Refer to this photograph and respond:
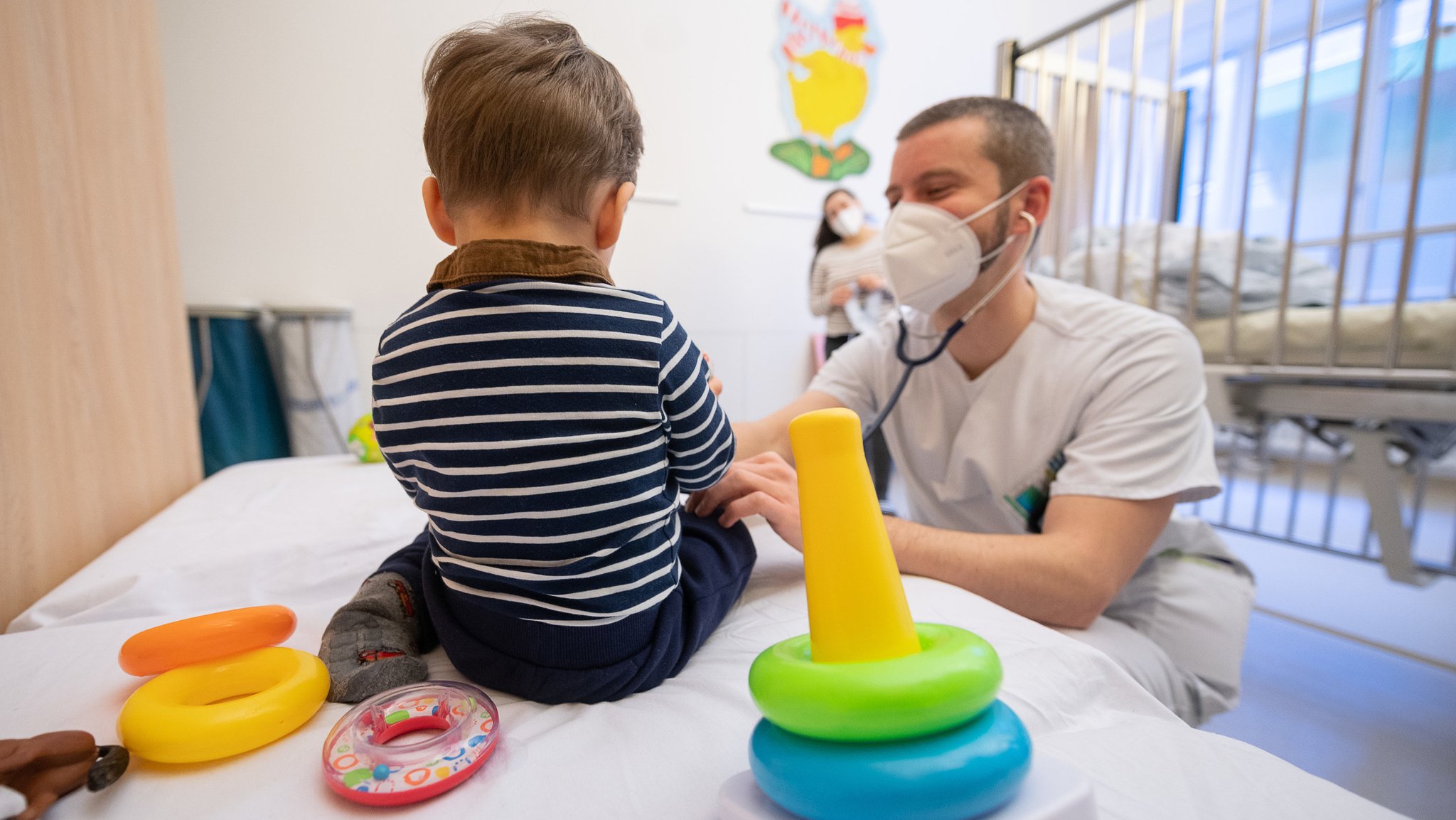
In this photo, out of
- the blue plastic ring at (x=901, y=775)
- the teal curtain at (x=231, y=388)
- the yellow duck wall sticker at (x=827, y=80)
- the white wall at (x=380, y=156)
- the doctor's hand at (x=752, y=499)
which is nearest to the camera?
the blue plastic ring at (x=901, y=775)

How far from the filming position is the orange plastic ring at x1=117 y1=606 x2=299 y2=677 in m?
0.55

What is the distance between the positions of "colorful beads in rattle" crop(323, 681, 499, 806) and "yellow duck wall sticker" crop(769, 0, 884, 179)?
2.55 metres

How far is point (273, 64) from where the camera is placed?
1963mm

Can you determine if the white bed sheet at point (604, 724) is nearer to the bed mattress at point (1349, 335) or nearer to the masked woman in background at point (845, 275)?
the bed mattress at point (1349, 335)

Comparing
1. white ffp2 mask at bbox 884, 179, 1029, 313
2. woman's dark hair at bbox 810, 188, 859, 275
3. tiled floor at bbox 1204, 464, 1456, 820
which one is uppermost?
woman's dark hair at bbox 810, 188, 859, 275

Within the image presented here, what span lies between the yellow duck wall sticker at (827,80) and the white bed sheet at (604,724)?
7.65 feet

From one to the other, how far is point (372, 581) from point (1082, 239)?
203cm

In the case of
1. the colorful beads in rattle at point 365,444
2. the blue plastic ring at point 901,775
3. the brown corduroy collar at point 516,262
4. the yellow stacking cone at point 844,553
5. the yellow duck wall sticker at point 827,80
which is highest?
the yellow duck wall sticker at point 827,80

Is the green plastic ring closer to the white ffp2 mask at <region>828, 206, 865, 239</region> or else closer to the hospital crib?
the hospital crib

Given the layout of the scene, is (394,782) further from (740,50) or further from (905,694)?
(740,50)

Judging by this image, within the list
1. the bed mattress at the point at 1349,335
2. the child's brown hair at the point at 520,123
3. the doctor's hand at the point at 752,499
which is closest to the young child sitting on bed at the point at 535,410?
the child's brown hair at the point at 520,123

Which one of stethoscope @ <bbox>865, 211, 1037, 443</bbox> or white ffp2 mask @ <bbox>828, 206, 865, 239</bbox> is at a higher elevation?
white ffp2 mask @ <bbox>828, 206, 865, 239</bbox>

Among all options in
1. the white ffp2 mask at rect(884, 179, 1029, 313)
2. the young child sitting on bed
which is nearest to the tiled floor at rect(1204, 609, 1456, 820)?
the white ffp2 mask at rect(884, 179, 1029, 313)

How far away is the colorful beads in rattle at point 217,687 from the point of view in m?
0.47
